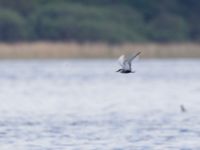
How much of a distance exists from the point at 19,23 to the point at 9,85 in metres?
22.8

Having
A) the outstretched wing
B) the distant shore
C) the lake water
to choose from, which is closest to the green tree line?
the distant shore

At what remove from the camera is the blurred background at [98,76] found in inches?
800

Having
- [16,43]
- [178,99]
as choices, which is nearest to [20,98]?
[178,99]

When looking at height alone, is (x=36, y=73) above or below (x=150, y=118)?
above

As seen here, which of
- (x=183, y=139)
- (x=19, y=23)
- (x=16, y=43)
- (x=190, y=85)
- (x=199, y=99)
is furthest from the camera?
(x=19, y=23)

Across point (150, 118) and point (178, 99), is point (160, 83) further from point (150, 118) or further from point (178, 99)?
point (150, 118)

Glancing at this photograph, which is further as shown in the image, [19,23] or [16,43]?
[19,23]

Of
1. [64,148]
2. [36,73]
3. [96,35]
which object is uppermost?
[96,35]

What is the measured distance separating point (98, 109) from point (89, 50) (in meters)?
23.6

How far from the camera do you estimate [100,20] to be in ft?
195

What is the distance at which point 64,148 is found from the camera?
59.5ft

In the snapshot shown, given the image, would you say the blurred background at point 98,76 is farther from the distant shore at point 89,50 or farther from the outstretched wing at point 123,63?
the outstretched wing at point 123,63

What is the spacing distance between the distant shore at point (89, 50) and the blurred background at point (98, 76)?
5 centimetres

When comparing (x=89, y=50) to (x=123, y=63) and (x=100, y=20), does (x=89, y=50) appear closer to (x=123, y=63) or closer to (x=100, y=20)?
(x=100, y=20)
